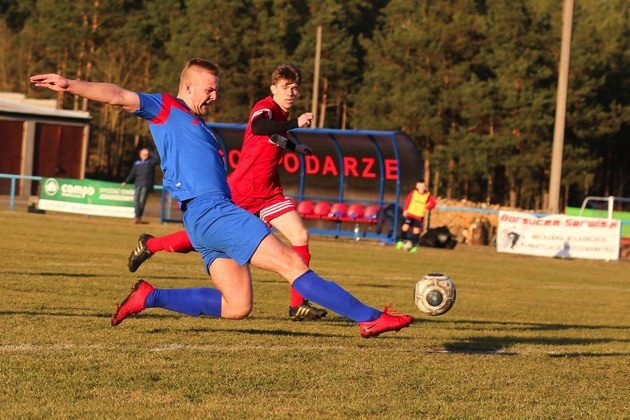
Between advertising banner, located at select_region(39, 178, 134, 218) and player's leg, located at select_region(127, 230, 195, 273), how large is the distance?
22.9 metres

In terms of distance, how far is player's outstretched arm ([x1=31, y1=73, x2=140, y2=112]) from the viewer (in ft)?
21.5

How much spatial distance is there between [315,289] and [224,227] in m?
0.65

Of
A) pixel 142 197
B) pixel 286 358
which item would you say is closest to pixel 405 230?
pixel 142 197

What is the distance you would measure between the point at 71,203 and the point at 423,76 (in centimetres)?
3861

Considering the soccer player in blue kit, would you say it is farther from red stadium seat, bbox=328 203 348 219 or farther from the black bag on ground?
red stadium seat, bbox=328 203 348 219

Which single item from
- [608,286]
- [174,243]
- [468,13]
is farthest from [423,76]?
[174,243]

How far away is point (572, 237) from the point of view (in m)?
28.8

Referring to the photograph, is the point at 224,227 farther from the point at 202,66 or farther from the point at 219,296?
the point at 202,66

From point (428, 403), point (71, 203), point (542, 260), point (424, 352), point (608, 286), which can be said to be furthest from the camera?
point (71, 203)

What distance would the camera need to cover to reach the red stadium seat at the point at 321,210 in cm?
3120

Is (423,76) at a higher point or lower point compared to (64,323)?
higher

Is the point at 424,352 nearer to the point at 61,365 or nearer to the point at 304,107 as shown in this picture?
the point at 61,365

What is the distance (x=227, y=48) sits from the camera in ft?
246

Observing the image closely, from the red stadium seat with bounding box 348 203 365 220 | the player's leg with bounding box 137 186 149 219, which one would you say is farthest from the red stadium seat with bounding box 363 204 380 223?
the player's leg with bounding box 137 186 149 219
